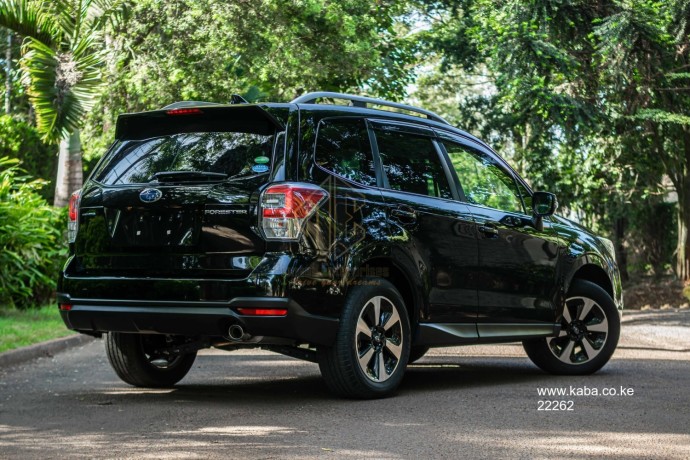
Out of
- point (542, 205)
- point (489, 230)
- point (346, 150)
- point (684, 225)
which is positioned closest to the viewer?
point (346, 150)

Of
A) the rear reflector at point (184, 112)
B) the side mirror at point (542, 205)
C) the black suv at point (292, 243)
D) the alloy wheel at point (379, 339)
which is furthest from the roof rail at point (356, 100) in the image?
the alloy wheel at point (379, 339)

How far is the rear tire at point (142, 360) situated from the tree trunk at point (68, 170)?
11672 millimetres

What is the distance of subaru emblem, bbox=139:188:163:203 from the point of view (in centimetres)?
698

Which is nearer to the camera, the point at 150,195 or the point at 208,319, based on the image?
the point at 208,319

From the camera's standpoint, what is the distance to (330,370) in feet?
23.2

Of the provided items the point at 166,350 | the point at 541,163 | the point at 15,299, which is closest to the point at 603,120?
the point at 541,163

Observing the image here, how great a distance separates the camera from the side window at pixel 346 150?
715 centimetres

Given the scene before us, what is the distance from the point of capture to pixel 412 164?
25.7 ft

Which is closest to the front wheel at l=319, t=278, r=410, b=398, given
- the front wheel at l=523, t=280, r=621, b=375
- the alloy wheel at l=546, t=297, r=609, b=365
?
the front wheel at l=523, t=280, r=621, b=375

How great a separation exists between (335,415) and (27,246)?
9.07 meters

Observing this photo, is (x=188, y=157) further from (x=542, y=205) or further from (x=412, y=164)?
(x=542, y=205)

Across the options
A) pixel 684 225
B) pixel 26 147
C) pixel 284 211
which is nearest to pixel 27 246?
pixel 26 147

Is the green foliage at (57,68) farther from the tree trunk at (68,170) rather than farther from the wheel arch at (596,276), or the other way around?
the wheel arch at (596,276)

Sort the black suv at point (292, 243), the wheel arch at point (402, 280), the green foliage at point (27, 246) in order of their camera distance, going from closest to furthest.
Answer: the black suv at point (292, 243) → the wheel arch at point (402, 280) → the green foliage at point (27, 246)
